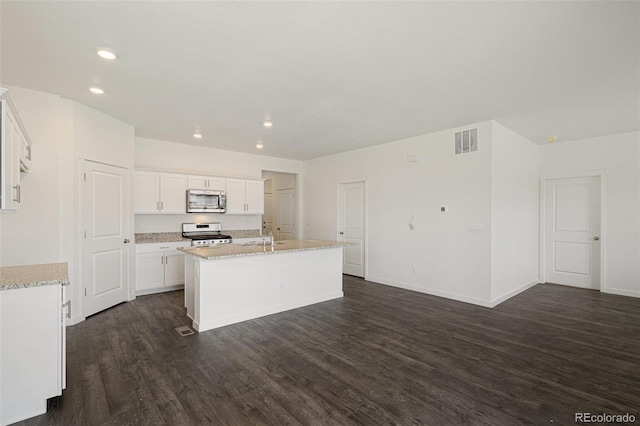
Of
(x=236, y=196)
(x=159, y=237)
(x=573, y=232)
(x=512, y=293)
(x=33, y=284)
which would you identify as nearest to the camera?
(x=33, y=284)

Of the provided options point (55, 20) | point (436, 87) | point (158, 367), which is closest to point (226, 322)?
point (158, 367)

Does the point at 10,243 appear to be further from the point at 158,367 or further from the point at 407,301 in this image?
the point at 407,301

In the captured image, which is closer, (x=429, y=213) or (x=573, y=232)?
(x=429, y=213)

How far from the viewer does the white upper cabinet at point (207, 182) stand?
5934 millimetres

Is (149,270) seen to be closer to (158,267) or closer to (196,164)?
(158,267)

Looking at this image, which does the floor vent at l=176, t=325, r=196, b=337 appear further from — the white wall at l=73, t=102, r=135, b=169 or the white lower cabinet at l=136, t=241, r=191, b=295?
the white wall at l=73, t=102, r=135, b=169

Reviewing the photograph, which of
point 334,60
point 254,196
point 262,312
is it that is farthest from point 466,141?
point 254,196

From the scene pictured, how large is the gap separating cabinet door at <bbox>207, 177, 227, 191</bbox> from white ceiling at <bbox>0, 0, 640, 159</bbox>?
1688 millimetres

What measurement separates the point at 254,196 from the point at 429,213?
3713 millimetres

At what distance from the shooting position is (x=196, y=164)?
6.31 meters

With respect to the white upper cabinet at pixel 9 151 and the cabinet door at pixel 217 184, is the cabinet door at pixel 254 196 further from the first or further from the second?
the white upper cabinet at pixel 9 151

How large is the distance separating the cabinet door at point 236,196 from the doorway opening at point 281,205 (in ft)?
4.49

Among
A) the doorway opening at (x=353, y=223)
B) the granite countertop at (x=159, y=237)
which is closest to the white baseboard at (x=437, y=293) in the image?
the doorway opening at (x=353, y=223)

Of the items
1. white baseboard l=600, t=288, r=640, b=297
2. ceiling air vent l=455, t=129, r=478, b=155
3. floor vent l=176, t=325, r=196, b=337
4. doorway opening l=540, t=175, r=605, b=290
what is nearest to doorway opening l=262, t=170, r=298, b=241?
ceiling air vent l=455, t=129, r=478, b=155
